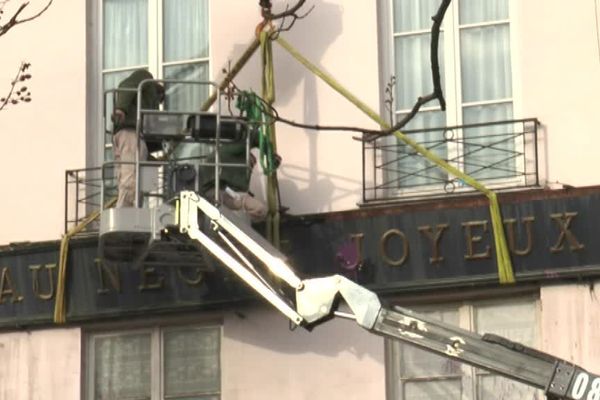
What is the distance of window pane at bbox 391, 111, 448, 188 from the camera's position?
20.0 meters

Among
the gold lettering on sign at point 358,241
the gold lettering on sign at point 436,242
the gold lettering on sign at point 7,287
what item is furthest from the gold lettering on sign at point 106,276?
the gold lettering on sign at point 436,242

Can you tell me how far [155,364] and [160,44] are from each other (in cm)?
337

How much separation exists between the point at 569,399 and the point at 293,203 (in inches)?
215

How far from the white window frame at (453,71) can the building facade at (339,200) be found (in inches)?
0.9

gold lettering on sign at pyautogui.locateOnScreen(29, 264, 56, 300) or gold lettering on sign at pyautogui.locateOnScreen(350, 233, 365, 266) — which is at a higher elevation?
gold lettering on sign at pyautogui.locateOnScreen(350, 233, 365, 266)

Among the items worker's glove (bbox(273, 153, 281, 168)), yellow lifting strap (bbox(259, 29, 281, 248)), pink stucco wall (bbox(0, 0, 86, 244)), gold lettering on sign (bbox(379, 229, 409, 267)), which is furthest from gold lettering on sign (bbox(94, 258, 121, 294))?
gold lettering on sign (bbox(379, 229, 409, 267))

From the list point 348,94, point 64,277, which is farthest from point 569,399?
point 64,277

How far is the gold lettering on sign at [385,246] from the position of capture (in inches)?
769

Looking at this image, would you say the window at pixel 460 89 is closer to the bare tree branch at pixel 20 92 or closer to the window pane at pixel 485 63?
the window pane at pixel 485 63

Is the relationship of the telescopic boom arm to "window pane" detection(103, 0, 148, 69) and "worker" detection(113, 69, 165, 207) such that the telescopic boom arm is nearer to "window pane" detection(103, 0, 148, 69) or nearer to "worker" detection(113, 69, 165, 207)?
"worker" detection(113, 69, 165, 207)

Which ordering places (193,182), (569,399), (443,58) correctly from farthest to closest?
1. (443,58)
2. (193,182)
3. (569,399)

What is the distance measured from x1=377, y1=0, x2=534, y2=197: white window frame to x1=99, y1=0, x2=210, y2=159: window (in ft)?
6.30

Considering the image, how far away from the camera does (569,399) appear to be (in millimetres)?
15531

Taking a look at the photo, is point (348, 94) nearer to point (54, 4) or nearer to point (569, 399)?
point (54, 4)
